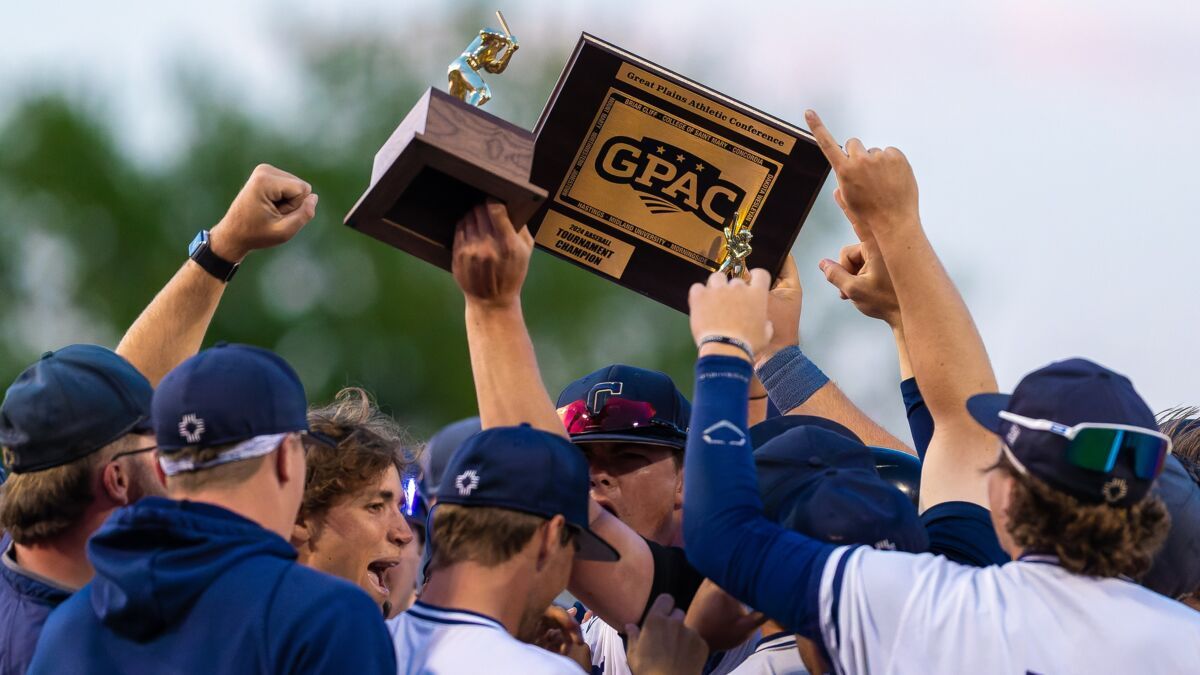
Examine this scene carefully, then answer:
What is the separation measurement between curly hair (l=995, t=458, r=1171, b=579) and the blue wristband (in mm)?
1853

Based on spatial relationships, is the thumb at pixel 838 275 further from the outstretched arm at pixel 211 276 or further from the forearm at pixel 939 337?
the outstretched arm at pixel 211 276

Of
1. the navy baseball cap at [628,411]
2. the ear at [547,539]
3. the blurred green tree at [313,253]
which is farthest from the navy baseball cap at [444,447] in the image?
the blurred green tree at [313,253]

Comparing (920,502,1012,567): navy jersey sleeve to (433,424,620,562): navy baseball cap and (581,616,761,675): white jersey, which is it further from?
(433,424,620,562): navy baseball cap

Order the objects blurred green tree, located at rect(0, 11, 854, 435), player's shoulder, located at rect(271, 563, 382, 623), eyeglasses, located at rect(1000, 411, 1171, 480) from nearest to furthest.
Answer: player's shoulder, located at rect(271, 563, 382, 623), eyeglasses, located at rect(1000, 411, 1171, 480), blurred green tree, located at rect(0, 11, 854, 435)

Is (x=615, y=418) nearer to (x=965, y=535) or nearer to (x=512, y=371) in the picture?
(x=512, y=371)

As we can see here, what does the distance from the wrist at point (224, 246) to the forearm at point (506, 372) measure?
3.38ft

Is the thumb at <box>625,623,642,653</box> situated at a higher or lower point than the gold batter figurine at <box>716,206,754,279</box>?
lower

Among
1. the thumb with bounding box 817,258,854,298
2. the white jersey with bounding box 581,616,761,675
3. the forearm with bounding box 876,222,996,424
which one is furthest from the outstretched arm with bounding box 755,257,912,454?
the white jersey with bounding box 581,616,761,675

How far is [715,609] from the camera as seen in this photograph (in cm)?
371

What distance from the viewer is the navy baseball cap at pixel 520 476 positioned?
11.0ft

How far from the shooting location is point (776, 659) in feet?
12.1

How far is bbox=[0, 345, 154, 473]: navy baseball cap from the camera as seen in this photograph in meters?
3.72

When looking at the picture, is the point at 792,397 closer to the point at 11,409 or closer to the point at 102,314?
the point at 11,409

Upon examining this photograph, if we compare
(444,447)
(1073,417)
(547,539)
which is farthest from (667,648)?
(444,447)
